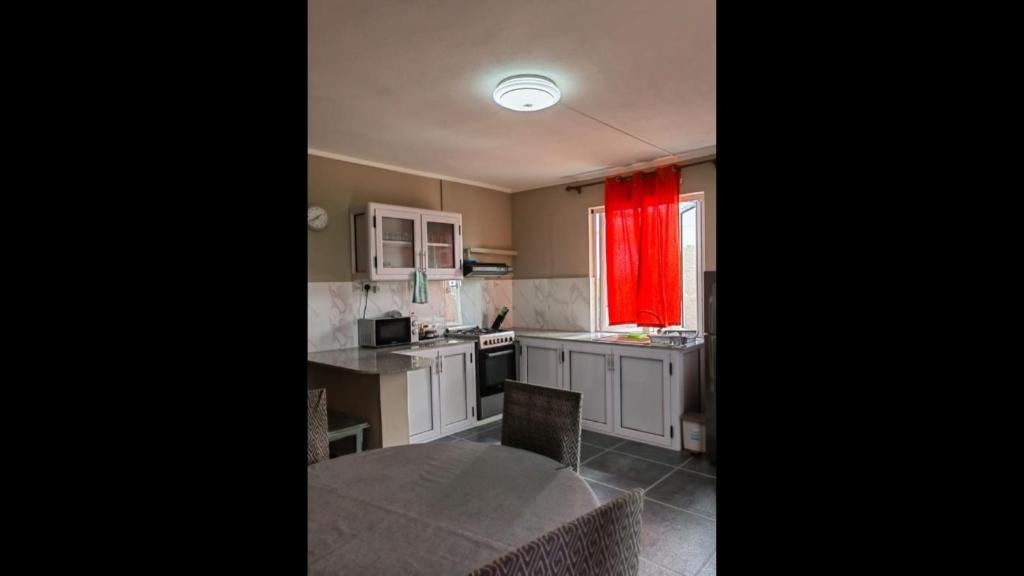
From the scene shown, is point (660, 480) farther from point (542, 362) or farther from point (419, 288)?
point (419, 288)

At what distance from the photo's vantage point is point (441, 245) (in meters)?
4.40

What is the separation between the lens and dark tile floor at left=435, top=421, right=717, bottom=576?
87.3 inches

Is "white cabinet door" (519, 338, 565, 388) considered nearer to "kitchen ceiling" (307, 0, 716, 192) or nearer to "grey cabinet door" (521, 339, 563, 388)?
"grey cabinet door" (521, 339, 563, 388)

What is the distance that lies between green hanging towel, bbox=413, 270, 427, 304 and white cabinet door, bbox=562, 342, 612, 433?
1314 mm

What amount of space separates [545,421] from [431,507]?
0.73 metres

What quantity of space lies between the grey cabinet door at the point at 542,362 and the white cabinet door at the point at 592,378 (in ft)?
0.26

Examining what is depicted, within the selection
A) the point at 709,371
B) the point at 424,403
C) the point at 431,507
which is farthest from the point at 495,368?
the point at 431,507

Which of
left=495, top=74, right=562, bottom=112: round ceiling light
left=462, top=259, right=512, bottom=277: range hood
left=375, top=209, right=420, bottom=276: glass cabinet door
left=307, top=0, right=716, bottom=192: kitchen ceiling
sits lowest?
left=462, top=259, right=512, bottom=277: range hood

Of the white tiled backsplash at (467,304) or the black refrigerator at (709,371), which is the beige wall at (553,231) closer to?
the white tiled backsplash at (467,304)

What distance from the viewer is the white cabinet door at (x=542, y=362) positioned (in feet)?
14.3

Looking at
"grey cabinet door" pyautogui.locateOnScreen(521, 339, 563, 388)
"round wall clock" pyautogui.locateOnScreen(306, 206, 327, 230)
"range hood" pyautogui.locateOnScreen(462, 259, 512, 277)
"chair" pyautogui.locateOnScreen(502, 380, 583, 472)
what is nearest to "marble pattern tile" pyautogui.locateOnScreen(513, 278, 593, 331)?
"range hood" pyautogui.locateOnScreen(462, 259, 512, 277)
